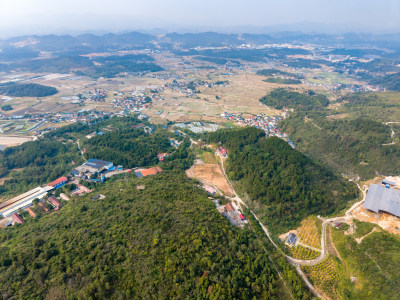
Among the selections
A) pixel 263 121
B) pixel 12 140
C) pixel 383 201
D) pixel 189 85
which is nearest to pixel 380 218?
pixel 383 201

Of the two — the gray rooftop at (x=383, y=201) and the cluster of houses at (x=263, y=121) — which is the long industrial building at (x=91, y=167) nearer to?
the gray rooftop at (x=383, y=201)

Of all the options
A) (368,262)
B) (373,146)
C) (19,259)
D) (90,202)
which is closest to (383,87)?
(373,146)

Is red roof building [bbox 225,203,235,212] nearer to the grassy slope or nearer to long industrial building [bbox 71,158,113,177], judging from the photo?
the grassy slope

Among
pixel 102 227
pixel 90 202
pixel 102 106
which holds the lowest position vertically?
pixel 102 106

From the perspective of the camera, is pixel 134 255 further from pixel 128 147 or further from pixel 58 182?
pixel 128 147

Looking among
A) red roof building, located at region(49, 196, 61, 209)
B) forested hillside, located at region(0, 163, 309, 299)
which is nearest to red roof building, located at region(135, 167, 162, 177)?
forested hillside, located at region(0, 163, 309, 299)

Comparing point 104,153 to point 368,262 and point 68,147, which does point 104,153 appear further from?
point 368,262
